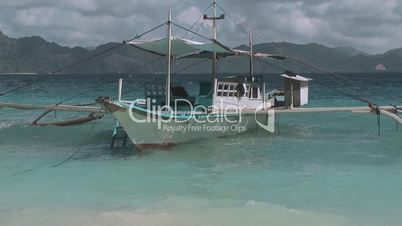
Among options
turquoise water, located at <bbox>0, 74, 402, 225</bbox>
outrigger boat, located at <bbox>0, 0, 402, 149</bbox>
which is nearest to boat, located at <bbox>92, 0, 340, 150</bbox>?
outrigger boat, located at <bbox>0, 0, 402, 149</bbox>

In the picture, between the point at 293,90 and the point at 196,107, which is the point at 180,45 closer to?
the point at 196,107

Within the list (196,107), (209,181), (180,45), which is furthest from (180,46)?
(209,181)

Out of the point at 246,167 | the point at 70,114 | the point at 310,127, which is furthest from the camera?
the point at 70,114

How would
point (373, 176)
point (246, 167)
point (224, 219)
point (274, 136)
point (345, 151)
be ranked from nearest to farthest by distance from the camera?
point (224, 219) < point (373, 176) < point (246, 167) < point (345, 151) < point (274, 136)

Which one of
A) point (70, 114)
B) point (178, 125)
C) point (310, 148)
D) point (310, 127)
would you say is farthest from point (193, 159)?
point (70, 114)

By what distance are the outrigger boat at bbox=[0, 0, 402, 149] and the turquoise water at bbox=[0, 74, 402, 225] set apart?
0.55 m

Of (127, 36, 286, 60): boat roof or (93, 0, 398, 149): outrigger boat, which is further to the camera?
(127, 36, 286, 60): boat roof

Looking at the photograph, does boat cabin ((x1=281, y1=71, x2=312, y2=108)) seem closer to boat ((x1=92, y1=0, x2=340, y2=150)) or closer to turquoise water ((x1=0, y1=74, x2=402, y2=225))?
boat ((x1=92, y1=0, x2=340, y2=150))

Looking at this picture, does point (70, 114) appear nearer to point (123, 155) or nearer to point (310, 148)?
point (123, 155)

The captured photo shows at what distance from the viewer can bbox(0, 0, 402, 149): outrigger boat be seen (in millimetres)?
15461

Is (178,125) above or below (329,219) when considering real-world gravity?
above

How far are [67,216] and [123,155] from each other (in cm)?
623

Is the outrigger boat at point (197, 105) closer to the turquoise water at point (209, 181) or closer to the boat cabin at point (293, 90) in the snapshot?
the boat cabin at point (293, 90)

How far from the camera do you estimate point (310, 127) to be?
23797 millimetres
